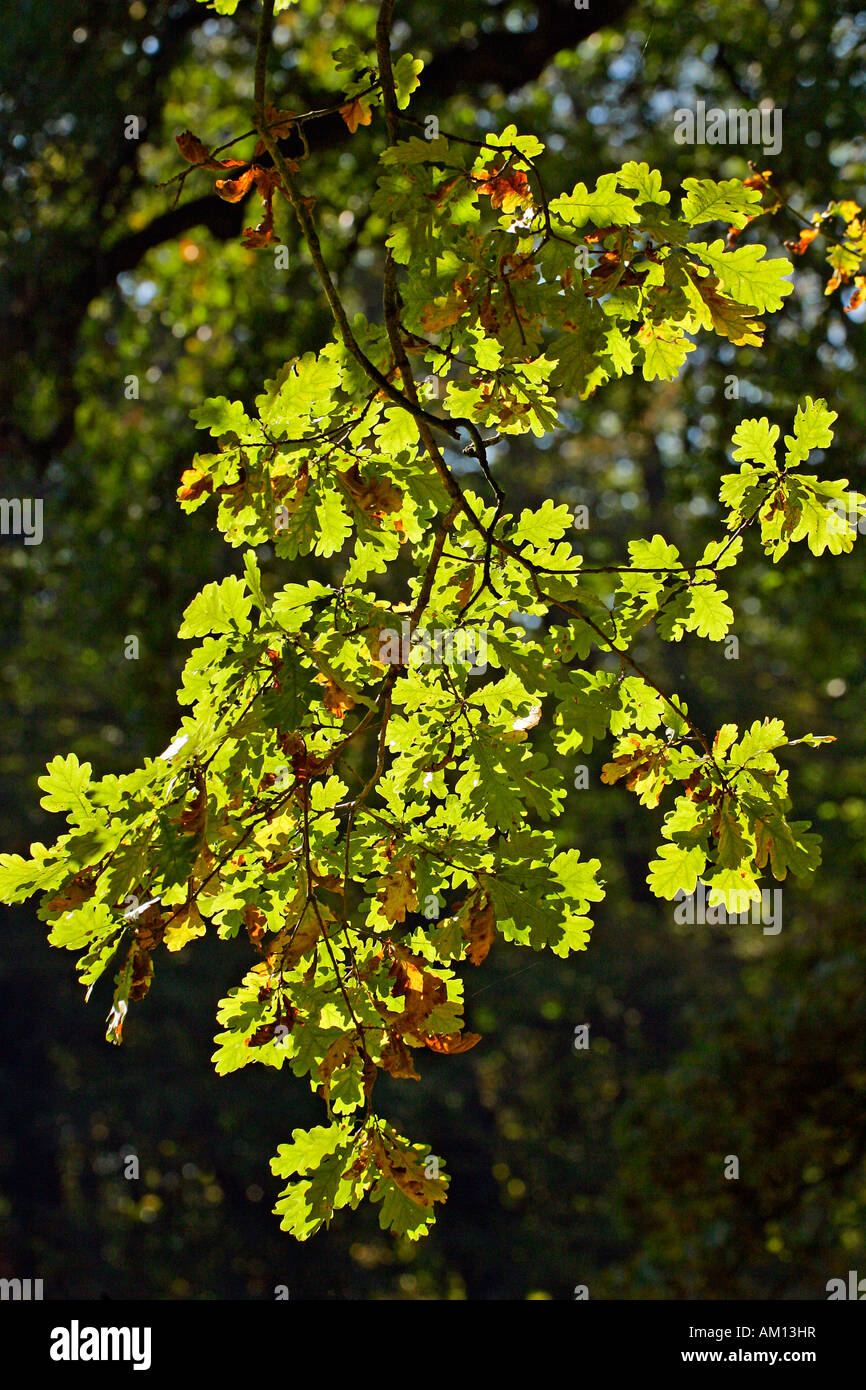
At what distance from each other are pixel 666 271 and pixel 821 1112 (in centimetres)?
470

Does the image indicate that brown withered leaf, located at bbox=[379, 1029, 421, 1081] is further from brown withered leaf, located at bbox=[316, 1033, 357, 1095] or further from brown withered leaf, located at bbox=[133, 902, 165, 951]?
brown withered leaf, located at bbox=[133, 902, 165, 951]

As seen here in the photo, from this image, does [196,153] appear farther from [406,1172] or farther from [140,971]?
[406,1172]

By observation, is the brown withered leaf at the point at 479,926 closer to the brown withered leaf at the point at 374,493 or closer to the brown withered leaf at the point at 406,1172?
the brown withered leaf at the point at 406,1172

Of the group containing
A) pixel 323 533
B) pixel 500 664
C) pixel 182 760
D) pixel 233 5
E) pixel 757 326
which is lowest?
pixel 182 760

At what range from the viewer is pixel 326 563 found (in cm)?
671

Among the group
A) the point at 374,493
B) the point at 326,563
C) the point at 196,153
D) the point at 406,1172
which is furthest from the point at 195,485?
the point at 326,563

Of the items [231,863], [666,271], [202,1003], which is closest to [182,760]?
[231,863]

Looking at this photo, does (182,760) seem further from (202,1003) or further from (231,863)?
(202,1003)

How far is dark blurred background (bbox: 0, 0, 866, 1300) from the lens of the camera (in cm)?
557

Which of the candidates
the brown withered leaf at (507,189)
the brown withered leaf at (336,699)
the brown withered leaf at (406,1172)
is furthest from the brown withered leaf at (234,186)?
the brown withered leaf at (406,1172)

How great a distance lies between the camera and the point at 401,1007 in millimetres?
1706

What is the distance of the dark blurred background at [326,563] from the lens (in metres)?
5.57

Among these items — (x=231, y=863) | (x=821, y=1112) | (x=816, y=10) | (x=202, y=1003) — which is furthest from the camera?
(x=202, y=1003)

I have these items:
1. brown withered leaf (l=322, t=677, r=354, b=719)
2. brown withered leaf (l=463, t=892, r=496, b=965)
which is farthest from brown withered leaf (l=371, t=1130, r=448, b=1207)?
brown withered leaf (l=322, t=677, r=354, b=719)
